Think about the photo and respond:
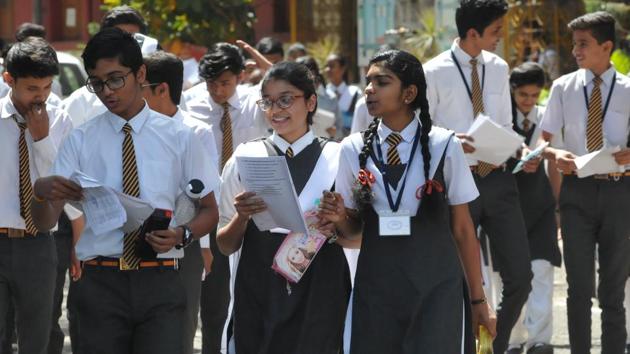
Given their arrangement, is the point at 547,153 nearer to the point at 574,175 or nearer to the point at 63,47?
the point at 574,175

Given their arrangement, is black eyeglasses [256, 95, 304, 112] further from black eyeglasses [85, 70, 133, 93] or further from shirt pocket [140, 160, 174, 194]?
black eyeglasses [85, 70, 133, 93]

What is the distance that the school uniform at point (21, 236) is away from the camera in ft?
26.6

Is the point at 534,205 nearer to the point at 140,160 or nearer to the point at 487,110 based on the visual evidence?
the point at 487,110

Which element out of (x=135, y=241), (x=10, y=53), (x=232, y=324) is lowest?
(x=232, y=324)

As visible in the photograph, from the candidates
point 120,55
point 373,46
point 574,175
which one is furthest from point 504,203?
point 373,46

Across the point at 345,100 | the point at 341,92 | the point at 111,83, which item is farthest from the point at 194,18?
the point at 111,83

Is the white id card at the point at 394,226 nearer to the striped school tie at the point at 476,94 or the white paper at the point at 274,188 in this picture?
the white paper at the point at 274,188

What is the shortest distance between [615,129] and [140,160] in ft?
14.3

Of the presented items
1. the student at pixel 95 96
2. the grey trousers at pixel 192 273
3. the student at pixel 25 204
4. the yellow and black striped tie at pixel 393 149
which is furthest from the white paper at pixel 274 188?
the student at pixel 95 96

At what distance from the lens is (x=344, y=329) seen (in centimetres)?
675

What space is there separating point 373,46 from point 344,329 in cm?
1841

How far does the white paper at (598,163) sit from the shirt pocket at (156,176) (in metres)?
3.80

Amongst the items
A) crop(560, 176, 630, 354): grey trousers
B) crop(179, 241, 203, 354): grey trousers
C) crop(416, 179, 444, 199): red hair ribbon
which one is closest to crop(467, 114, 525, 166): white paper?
crop(560, 176, 630, 354): grey trousers

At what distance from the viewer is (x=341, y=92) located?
17219mm
